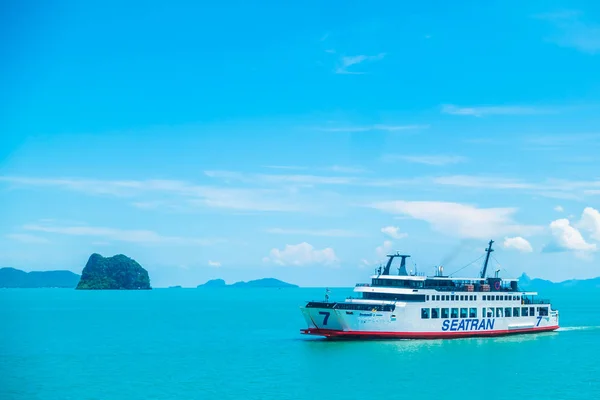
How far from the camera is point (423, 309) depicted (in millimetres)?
71062

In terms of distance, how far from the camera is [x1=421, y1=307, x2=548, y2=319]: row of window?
71.9 meters

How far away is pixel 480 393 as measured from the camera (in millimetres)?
48969

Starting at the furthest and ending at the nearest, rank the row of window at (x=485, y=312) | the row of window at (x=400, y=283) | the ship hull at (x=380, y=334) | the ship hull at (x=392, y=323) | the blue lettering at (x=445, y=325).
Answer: the blue lettering at (x=445, y=325), the row of window at (x=400, y=283), the row of window at (x=485, y=312), the ship hull at (x=380, y=334), the ship hull at (x=392, y=323)


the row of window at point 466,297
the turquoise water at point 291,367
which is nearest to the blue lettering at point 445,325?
the turquoise water at point 291,367

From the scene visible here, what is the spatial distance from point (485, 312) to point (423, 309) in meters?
10.2

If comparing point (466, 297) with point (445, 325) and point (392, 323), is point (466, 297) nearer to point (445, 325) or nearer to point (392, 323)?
point (445, 325)

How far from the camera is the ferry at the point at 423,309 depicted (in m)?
68.4

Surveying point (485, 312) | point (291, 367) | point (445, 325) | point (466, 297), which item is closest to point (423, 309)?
point (445, 325)

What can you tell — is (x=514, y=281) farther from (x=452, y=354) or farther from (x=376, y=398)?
(x=376, y=398)

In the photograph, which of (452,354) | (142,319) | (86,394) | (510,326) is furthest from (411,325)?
(142,319)

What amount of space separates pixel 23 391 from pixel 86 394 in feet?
15.3

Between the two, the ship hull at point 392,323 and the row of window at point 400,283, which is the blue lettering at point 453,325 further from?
the row of window at point 400,283

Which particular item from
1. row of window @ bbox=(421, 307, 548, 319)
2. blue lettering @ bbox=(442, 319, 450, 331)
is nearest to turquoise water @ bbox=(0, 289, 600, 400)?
blue lettering @ bbox=(442, 319, 450, 331)

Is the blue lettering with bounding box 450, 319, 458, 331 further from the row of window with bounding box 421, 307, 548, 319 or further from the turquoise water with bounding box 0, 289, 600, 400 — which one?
the turquoise water with bounding box 0, 289, 600, 400
